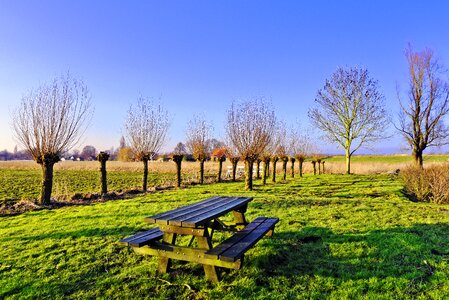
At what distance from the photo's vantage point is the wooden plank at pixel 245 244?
353cm

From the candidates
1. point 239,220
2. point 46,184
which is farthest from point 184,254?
point 46,184

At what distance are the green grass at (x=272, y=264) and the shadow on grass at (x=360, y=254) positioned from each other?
0.01m

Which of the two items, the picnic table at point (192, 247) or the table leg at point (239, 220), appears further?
the table leg at point (239, 220)

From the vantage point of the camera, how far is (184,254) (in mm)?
3941

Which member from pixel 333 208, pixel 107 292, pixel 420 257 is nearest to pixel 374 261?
pixel 420 257

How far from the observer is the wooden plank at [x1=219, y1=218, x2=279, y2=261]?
3530 mm

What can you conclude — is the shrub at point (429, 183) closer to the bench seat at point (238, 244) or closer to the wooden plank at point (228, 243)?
the bench seat at point (238, 244)

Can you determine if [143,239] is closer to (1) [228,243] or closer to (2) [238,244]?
(1) [228,243]

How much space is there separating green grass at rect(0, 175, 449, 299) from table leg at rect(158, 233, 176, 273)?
0.11 meters

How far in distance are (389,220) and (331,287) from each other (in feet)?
14.7

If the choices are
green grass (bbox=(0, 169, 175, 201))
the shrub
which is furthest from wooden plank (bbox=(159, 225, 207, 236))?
green grass (bbox=(0, 169, 175, 201))

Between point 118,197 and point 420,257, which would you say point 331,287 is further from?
point 118,197

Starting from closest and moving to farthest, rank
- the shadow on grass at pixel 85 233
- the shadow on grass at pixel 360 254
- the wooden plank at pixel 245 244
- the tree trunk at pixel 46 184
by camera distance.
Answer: the wooden plank at pixel 245 244
the shadow on grass at pixel 360 254
the shadow on grass at pixel 85 233
the tree trunk at pixel 46 184

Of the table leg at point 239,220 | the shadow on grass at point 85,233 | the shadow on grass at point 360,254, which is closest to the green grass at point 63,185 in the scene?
the shadow on grass at point 85,233
